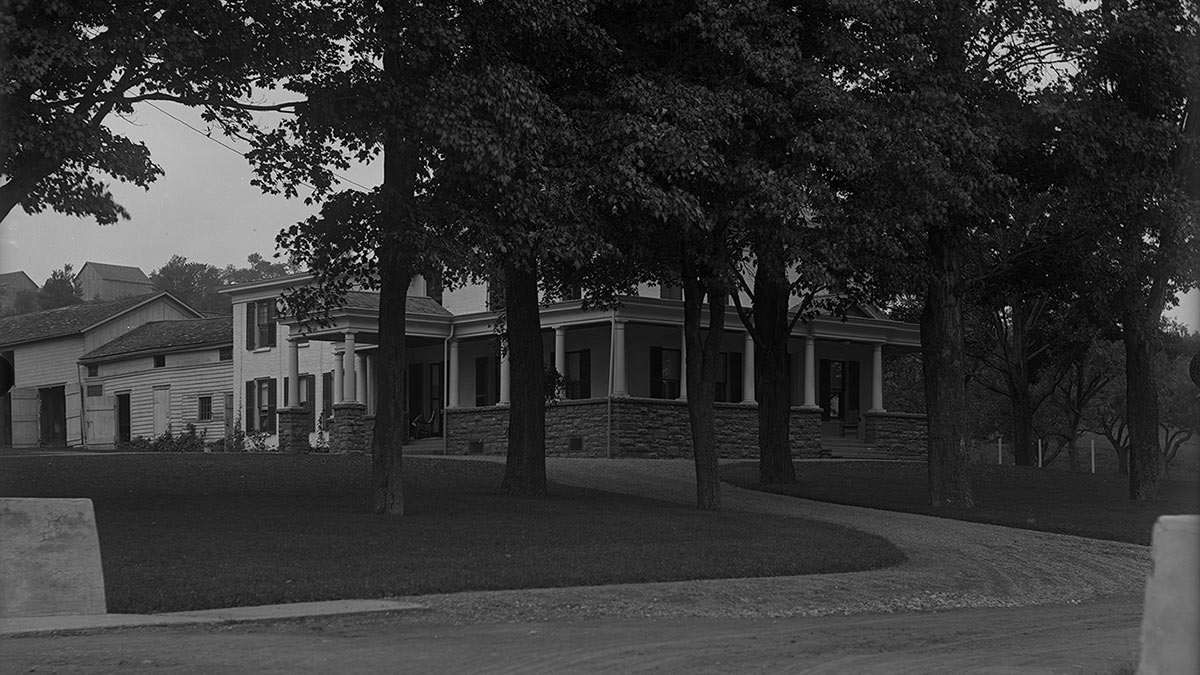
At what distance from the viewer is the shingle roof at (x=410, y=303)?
125 ft

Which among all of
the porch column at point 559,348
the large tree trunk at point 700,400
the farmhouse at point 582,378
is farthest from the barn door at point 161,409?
the large tree trunk at point 700,400

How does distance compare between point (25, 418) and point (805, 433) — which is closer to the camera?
point (805, 433)

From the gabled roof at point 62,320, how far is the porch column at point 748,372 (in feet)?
88.4

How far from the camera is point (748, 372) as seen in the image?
37.4 metres

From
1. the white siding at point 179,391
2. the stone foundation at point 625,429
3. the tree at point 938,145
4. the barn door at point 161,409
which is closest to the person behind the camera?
the tree at point 938,145

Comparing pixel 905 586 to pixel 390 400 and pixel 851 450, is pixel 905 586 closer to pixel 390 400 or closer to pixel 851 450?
pixel 390 400

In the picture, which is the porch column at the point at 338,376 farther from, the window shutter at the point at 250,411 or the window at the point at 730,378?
the window at the point at 730,378

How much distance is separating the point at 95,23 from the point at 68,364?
40.9 meters

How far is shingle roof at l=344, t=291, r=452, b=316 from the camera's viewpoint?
125 feet

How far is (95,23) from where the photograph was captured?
48.9 feet

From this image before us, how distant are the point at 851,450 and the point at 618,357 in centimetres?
915

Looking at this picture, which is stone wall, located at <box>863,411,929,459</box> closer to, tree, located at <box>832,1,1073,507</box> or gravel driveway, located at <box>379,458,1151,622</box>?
tree, located at <box>832,1,1073,507</box>

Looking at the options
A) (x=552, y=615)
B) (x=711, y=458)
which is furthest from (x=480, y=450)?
(x=552, y=615)

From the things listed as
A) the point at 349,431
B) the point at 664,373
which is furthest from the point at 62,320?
the point at 664,373
